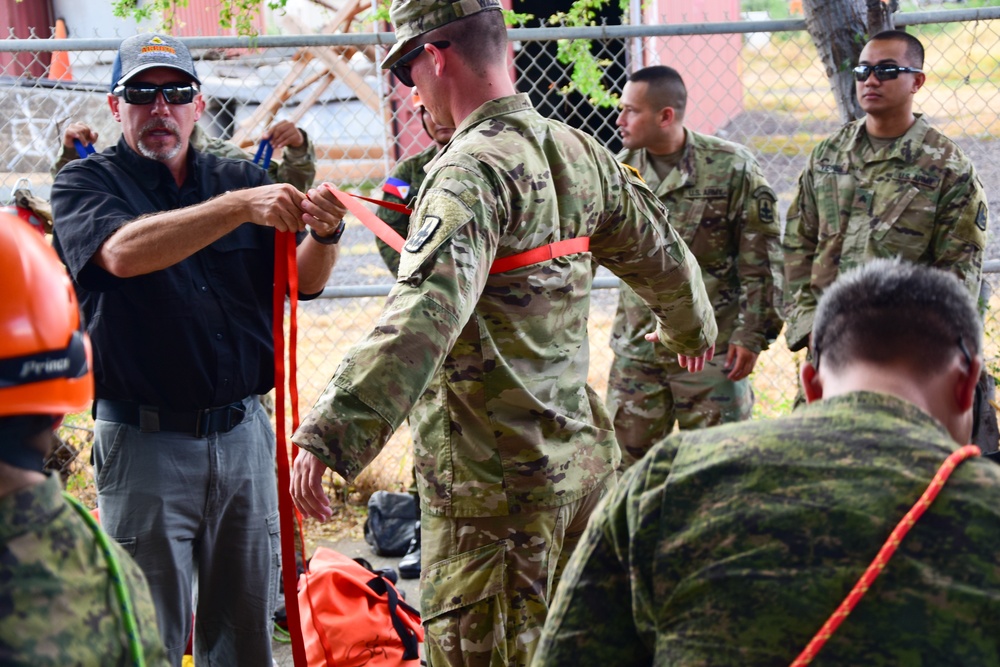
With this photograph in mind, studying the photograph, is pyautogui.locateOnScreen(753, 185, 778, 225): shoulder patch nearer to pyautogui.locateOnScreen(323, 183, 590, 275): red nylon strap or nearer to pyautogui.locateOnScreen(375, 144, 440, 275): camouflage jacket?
pyautogui.locateOnScreen(375, 144, 440, 275): camouflage jacket

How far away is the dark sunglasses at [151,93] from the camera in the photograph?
11.2 ft

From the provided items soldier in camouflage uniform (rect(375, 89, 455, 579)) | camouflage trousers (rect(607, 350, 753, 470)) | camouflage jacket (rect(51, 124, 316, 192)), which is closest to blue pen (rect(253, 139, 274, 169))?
camouflage jacket (rect(51, 124, 316, 192))

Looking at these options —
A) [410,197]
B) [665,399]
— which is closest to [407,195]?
[410,197]

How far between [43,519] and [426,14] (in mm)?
1849

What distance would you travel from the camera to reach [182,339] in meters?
3.22

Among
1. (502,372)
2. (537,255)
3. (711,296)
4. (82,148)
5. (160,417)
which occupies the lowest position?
(711,296)

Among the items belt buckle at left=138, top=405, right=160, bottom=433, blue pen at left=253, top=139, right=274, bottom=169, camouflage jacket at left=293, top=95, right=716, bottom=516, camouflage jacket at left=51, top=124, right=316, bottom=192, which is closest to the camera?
camouflage jacket at left=293, top=95, right=716, bottom=516

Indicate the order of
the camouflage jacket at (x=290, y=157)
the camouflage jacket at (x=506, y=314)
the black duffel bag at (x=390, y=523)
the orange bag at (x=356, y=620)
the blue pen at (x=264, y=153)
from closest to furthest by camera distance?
the camouflage jacket at (x=506, y=314)
the orange bag at (x=356, y=620)
the blue pen at (x=264, y=153)
the camouflage jacket at (x=290, y=157)
the black duffel bag at (x=390, y=523)

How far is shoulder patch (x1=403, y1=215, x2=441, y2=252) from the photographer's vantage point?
2488mm

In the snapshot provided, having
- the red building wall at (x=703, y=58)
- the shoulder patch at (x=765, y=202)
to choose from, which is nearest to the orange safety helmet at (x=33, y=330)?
the shoulder patch at (x=765, y=202)

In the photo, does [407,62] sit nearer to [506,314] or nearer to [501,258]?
[501,258]

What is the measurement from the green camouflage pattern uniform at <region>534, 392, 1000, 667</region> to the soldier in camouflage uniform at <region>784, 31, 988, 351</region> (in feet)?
11.9

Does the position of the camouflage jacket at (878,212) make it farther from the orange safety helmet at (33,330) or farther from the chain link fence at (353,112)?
the orange safety helmet at (33,330)

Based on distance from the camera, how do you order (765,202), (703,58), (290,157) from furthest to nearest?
(703,58), (765,202), (290,157)
